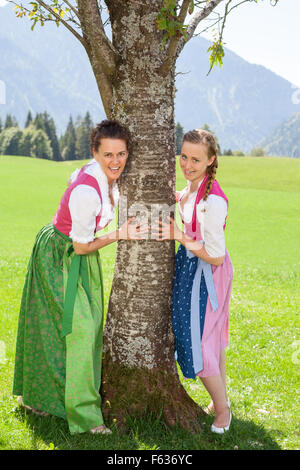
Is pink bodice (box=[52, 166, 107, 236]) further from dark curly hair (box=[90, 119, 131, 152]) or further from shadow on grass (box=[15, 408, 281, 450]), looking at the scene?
shadow on grass (box=[15, 408, 281, 450])

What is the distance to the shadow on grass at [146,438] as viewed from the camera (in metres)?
3.21

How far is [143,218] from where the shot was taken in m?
3.43

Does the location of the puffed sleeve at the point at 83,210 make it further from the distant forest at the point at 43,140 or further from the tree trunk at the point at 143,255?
the distant forest at the point at 43,140

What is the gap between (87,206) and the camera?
307 cm

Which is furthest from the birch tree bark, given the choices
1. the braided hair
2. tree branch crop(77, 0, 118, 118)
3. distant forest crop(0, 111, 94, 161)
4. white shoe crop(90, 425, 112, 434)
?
distant forest crop(0, 111, 94, 161)

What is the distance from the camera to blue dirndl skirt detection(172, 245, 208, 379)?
3.34m

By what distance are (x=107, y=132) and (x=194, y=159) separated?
1.95 feet

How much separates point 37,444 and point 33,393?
398 millimetres

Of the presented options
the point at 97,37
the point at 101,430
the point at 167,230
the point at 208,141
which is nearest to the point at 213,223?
the point at 167,230

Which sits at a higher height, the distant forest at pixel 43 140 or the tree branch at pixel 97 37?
the distant forest at pixel 43 140

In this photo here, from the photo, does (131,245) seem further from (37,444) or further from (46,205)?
(46,205)

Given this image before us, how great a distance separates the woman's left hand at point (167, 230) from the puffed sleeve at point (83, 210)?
0.47 m

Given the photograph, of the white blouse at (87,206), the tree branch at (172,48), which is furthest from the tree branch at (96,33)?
the white blouse at (87,206)

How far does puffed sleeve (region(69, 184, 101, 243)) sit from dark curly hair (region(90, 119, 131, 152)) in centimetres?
37
